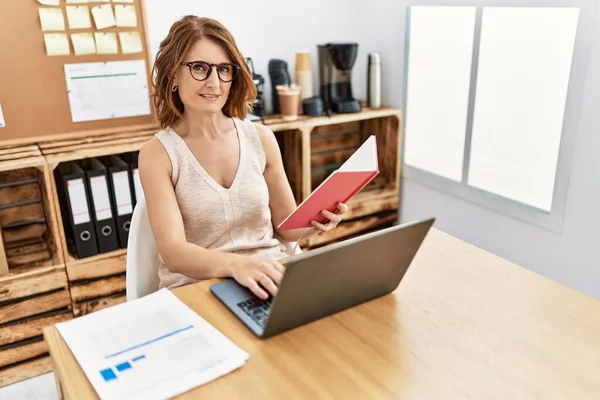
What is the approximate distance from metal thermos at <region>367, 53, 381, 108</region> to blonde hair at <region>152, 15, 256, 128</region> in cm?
137

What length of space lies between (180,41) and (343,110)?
1390 mm

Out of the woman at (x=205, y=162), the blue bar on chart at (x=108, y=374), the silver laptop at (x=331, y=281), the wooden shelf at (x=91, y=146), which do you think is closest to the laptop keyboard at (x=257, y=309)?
the silver laptop at (x=331, y=281)

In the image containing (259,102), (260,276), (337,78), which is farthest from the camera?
(337,78)

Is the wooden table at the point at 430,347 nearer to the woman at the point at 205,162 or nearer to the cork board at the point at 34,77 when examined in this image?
the woman at the point at 205,162

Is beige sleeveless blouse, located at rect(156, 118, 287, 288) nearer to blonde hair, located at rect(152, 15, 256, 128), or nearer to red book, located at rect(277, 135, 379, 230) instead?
blonde hair, located at rect(152, 15, 256, 128)

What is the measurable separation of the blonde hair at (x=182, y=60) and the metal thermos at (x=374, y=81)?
1.37 m

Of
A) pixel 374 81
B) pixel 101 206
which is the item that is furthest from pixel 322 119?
pixel 101 206

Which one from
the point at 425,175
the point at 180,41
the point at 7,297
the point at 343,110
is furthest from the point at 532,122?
the point at 7,297

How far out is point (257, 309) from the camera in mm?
1189

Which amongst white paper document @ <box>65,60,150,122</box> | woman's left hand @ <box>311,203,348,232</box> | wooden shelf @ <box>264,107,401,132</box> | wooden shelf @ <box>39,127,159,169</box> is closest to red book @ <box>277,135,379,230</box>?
woman's left hand @ <box>311,203,348,232</box>

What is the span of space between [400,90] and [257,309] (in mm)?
1997

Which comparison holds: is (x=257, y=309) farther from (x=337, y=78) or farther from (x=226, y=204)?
(x=337, y=78)

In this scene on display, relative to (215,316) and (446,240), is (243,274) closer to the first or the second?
(215,316)

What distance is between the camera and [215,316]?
1183mm
